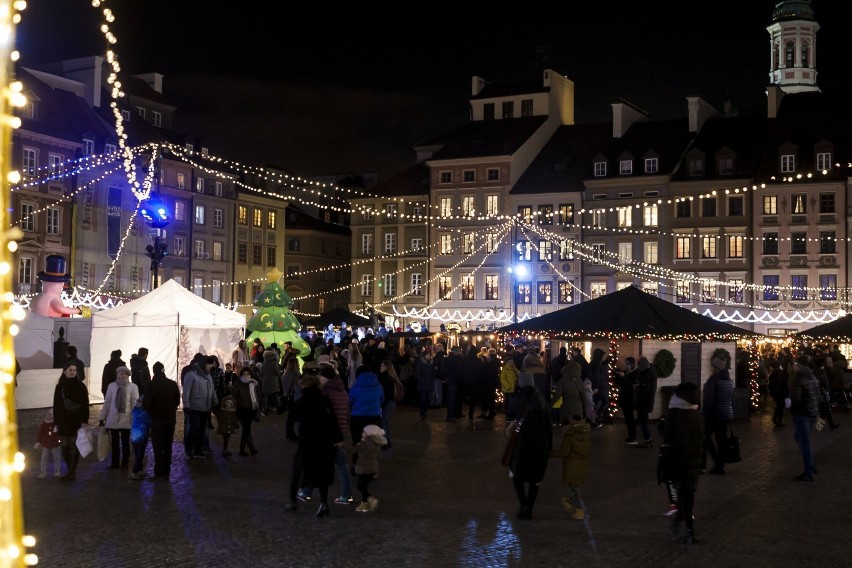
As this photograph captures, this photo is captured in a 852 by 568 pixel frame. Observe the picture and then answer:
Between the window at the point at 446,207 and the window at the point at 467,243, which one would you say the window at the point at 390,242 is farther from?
the window at the point at 467,243

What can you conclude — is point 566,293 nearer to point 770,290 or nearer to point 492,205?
point 492,205

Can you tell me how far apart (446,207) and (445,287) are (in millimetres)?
4788

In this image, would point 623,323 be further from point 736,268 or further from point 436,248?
point 436,248

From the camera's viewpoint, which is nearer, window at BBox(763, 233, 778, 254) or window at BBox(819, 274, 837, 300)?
window at BBox(819, 274, 837, 300)

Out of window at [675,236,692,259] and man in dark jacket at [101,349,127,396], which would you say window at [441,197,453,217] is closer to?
window at [675,236,692,259]

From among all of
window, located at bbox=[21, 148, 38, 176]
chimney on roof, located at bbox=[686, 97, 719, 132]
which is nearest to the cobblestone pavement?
window, located at bbox=[21, 148, 38, 176]

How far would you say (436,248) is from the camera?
64.8m

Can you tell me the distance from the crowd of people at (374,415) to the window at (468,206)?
3981cm

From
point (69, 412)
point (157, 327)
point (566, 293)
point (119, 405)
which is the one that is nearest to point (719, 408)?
point (119, 405)

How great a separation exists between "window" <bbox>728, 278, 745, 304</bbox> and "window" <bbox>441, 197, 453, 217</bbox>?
1704 centimetres

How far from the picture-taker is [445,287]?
64.5 meters

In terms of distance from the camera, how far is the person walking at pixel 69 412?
13781mm

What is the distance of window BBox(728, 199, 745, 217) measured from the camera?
55844 mm

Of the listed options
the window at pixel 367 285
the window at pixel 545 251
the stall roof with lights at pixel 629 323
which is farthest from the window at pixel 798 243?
the stall roof with lights at pixel 629 323
